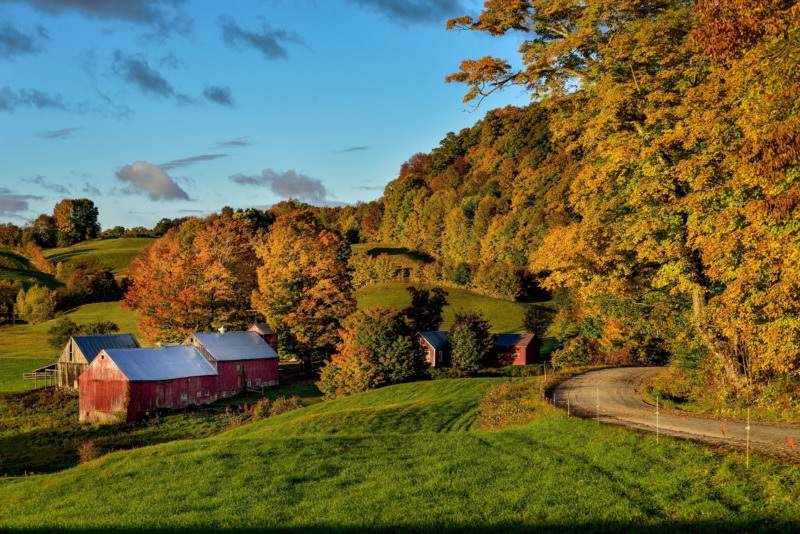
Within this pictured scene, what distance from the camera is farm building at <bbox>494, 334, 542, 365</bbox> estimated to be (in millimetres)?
69375

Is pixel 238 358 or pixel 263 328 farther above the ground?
pixel 263 328

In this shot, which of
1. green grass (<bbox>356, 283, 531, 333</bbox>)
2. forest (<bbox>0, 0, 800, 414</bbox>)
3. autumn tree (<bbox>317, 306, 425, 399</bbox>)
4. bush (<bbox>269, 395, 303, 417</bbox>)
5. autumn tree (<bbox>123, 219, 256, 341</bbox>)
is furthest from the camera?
green grass (<bbox>356, 283, 531, 333</bbox>)

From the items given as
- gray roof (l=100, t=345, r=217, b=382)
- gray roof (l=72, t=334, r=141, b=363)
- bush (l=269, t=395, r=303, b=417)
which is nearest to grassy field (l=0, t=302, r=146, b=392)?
gray roof (l=72, t=334, r=141, b=363)

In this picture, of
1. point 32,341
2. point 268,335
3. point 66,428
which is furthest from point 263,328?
point 32,341

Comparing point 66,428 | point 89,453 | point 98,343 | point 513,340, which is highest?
point 98,343

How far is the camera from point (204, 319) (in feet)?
221

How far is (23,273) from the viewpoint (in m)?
126

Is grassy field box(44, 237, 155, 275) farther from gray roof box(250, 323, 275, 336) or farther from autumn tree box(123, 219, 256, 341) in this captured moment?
gray roof box(250, 323, 275, 336)

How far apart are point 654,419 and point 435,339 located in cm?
4431

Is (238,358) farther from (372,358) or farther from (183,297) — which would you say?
(372,358)

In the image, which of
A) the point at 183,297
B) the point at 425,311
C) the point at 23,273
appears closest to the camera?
the point at 183,297

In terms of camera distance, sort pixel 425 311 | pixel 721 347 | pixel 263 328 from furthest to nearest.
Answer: pixel 425 311 < pixel 263 328 < pixel 721 347

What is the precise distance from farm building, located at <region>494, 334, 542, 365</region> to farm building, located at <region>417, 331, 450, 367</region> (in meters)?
5.72

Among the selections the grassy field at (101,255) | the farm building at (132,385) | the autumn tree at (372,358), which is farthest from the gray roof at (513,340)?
the grassy field at (101,255)
